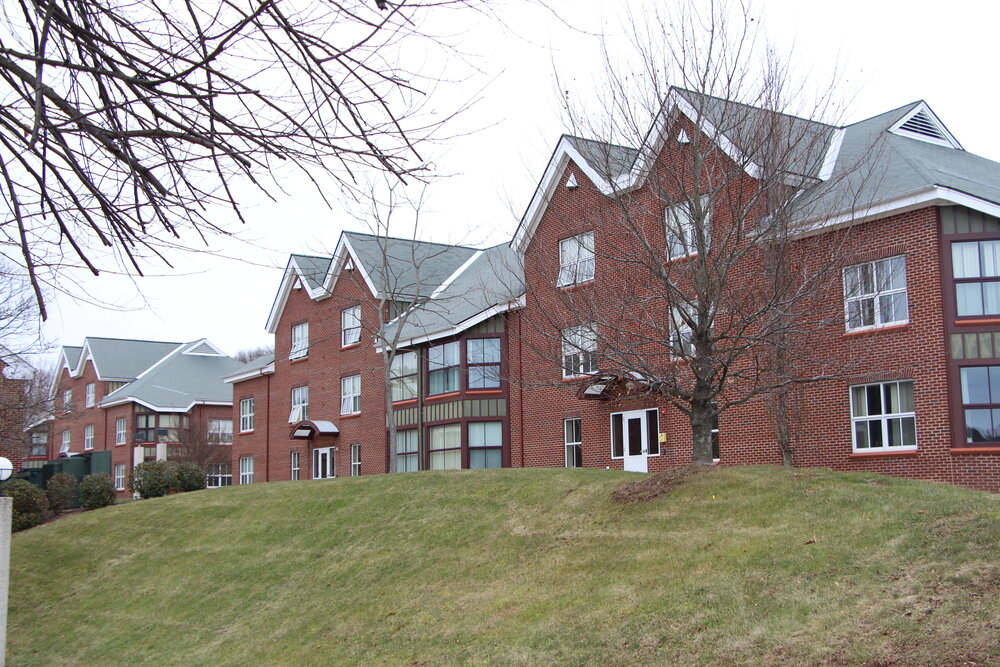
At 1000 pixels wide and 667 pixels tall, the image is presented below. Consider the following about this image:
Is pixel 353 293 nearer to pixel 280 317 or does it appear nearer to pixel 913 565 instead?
pixel 280 317

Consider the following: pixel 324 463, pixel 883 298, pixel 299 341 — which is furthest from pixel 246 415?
pixel 883 298

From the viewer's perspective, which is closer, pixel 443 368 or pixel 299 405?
pixel 443 368

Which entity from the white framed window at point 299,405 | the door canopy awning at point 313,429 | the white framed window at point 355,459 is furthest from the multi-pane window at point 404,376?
the white framed window at point 299,405

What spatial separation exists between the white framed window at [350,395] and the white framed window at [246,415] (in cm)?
907

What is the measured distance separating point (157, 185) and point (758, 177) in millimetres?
12481

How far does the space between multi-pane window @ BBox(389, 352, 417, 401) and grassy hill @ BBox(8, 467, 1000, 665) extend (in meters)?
11.4

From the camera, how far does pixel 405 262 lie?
3778 centimetres

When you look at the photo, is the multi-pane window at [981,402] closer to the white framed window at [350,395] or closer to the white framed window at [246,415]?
the white framed window at [350,395]

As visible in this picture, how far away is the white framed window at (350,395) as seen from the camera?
37531 millimetres

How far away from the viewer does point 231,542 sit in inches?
809

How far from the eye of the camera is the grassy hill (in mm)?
9828

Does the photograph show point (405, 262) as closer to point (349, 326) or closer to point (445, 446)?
point (349, 326)

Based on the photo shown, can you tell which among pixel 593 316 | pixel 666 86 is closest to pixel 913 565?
pixel 593 316

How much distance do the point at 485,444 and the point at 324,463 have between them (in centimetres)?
1087
